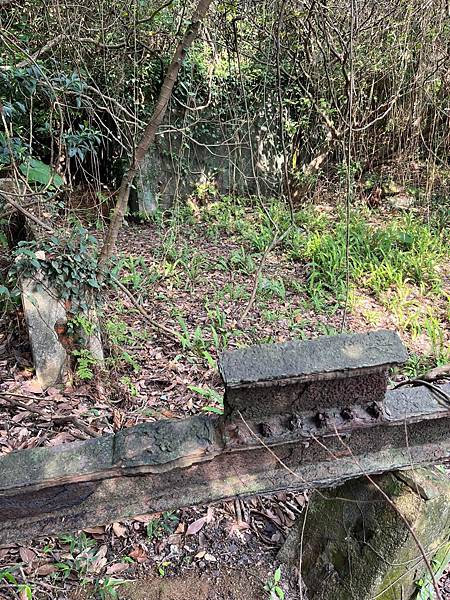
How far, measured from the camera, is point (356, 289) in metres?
4.41

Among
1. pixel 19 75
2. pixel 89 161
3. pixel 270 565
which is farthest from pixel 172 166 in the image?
pixel 270 565

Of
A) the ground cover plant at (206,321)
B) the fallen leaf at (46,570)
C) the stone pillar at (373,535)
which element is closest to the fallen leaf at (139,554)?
the ground cover plant at (206,321)

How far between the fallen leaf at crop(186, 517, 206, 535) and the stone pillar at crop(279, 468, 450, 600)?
1.76 ft

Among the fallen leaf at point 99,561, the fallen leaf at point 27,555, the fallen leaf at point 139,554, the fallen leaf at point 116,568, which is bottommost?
the fallen leaf at point 139,554

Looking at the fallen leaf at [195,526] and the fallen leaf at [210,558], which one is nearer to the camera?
the fallen leaf at [210,558]

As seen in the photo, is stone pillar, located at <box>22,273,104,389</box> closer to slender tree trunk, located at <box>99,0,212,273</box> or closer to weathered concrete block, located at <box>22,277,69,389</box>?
weathered concrete block, located at <box>22,277,69,389</box>

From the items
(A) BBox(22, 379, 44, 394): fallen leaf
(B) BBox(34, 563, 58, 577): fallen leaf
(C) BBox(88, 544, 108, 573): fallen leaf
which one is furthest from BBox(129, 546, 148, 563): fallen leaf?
(A) BBox(22, 379, 44, 394): fallen leaf

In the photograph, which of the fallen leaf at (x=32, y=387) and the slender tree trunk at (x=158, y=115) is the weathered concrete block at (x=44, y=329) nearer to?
the fallen leaf at (x=32, y=387)

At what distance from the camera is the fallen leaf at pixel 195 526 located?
2.15 metres

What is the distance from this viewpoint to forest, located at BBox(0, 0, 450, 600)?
1464mm

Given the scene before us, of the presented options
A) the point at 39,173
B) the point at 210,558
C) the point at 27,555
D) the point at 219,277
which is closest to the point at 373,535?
the point at 210,558

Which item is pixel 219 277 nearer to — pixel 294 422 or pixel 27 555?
pixel 27 555

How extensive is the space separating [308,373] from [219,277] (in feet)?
11.2

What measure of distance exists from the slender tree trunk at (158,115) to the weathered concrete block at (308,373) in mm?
1911
